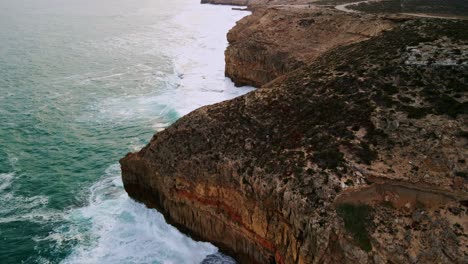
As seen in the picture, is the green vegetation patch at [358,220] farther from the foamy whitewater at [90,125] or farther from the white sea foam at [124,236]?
the white sea foam at [124,236]

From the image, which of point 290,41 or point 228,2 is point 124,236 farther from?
point 228,2

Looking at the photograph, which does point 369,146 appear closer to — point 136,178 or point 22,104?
point 136,178

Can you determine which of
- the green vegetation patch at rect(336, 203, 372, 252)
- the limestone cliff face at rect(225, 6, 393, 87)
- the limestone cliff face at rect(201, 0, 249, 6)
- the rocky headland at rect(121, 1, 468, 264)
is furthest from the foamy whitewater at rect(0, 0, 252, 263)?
the limestone cliff face at rect(201, 0, 249, 6)

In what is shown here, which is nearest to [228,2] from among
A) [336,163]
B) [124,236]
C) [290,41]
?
[290,41]

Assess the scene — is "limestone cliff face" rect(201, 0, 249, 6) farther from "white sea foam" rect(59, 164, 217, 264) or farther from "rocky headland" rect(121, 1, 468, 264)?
"white sea foam" rect(59, 164, 217, 264)

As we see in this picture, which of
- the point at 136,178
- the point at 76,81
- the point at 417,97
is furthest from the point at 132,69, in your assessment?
the point at 417,97
